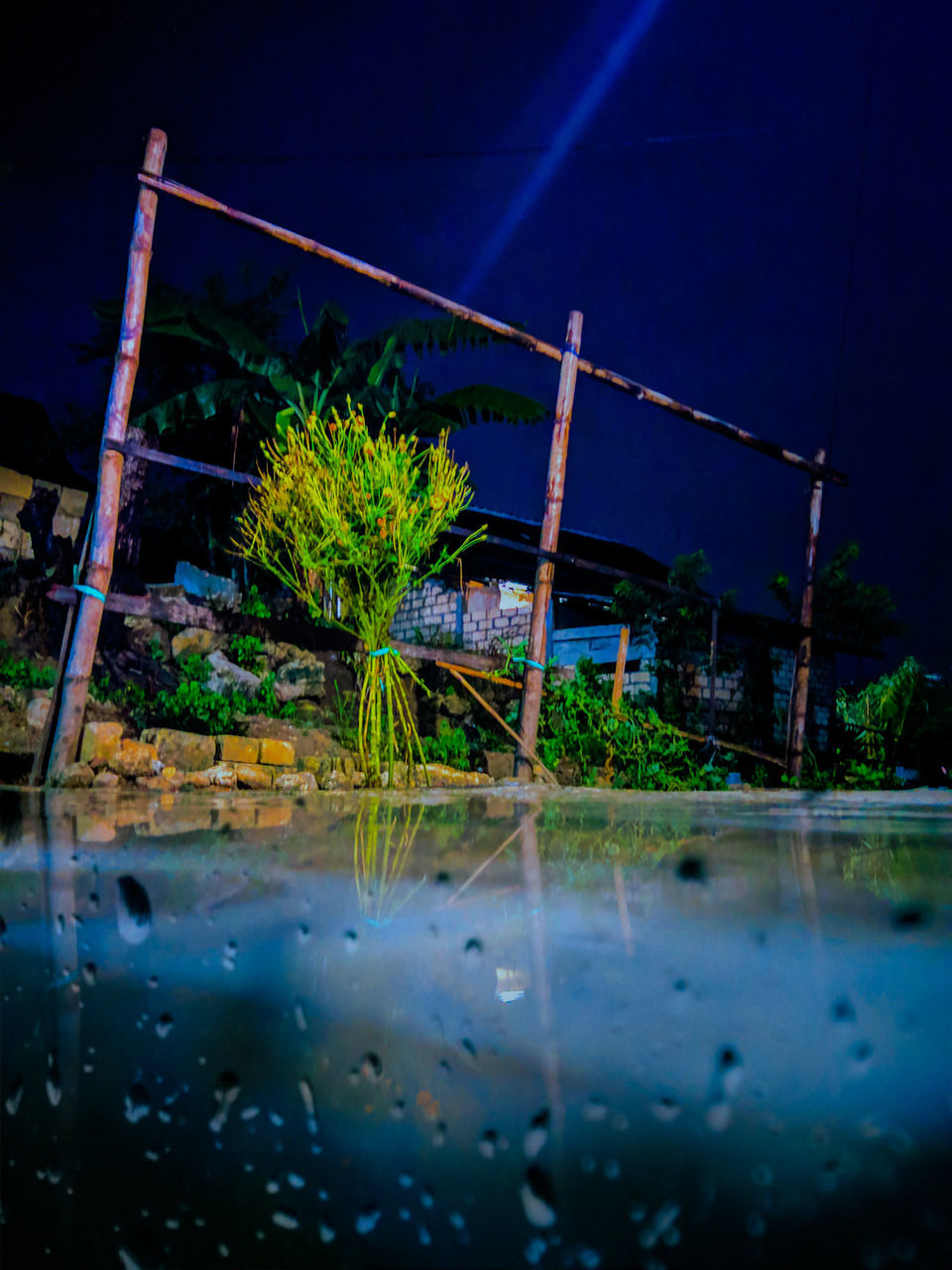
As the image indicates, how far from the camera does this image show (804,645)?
6113mm

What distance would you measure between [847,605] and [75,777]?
879 centimetres

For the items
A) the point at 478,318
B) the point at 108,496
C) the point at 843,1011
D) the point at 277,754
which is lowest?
the point at 277,754

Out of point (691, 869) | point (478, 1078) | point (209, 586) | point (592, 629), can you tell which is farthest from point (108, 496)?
point (592, 629)

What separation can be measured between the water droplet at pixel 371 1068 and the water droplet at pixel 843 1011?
29 centimetres

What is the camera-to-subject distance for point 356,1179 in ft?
1.13

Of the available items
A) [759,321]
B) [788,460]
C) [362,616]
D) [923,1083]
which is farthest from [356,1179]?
[759,321]

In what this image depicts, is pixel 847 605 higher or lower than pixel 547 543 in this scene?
higher

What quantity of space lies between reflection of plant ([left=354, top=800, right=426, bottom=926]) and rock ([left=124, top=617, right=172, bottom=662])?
183 inches

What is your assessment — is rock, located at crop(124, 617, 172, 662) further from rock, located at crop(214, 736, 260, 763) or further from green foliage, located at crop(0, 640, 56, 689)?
rock, located at crop(214, 736, 260, 763)

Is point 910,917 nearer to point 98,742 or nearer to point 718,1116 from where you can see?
point 718,1116

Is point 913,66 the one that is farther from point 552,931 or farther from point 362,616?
point 552,931

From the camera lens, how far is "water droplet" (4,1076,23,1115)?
0.44m

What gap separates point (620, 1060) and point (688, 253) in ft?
76.1

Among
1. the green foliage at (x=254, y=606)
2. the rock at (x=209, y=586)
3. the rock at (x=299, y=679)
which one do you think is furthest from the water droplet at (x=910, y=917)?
the rock at (x=209, y=586)
